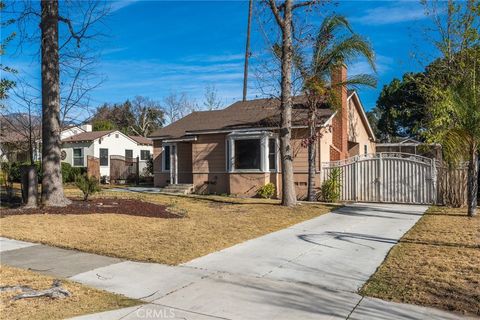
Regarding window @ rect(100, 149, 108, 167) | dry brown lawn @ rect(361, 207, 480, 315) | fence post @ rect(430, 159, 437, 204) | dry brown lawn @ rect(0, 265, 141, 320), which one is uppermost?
window @ rect(100, 149, 108, 167)

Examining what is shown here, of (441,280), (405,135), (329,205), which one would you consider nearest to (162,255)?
(441,280)

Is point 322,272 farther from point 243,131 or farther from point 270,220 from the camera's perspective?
point 243,131

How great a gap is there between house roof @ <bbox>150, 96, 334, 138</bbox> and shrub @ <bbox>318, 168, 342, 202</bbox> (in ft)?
8.39

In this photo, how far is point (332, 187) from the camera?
17.3 metres

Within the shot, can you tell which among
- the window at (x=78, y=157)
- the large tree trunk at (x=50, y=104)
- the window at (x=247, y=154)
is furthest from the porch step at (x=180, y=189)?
the window at (x=78, y=157)

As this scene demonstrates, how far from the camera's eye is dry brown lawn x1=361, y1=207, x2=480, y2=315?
526 cm

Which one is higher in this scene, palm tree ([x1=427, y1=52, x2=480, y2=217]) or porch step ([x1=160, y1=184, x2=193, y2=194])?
palm tree ([x1=427, y1=52, x2=480, y2=217])

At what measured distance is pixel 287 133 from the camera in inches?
591

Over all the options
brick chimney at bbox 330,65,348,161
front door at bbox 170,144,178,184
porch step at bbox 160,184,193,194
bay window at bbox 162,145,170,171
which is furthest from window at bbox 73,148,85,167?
brick chimney at bbox 330,65,348,161

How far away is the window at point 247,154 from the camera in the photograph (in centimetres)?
1950

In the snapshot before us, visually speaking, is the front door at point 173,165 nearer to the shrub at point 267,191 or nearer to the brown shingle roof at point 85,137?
the shrub at point 267,191

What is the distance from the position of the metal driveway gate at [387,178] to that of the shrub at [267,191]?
2288mm

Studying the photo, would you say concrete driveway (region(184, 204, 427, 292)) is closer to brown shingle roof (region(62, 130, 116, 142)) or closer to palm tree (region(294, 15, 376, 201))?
palm tree (region(294, 15, 376, 201))

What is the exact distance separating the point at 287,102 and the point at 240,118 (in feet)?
23.5
